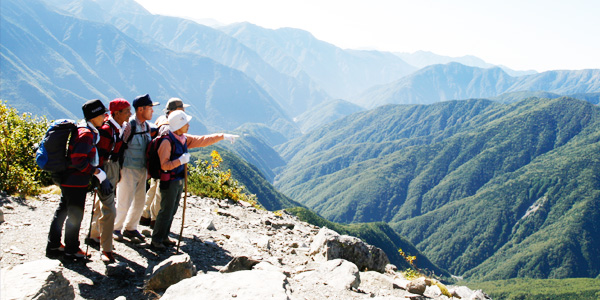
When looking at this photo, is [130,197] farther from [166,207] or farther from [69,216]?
[69,216]

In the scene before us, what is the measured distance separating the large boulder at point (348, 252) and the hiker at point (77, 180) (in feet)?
15.9

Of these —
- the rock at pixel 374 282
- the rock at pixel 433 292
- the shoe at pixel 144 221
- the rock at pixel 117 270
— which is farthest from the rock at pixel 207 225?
the rock at pixel 433 292

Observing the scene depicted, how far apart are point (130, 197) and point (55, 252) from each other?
1.46 meters

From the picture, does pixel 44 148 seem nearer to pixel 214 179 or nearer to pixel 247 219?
pixel 247 219

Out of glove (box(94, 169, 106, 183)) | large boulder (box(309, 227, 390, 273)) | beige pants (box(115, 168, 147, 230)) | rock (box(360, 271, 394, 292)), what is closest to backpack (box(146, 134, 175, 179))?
beige pants (box(115, 168, 147, 230))

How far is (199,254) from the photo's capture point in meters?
7.68

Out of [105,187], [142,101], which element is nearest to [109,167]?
[105,187]

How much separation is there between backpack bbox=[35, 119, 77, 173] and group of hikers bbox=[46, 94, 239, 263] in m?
0.10

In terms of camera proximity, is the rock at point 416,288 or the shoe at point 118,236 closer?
the shoe at point 118,236

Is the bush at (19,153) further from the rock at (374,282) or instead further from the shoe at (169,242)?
the rock at (374,282)

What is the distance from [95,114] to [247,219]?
22.2 ft

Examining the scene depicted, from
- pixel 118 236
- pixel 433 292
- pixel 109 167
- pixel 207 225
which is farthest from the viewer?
pixel 207 225

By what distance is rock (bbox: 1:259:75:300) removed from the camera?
13.7ft

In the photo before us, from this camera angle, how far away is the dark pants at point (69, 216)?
5887 mm
